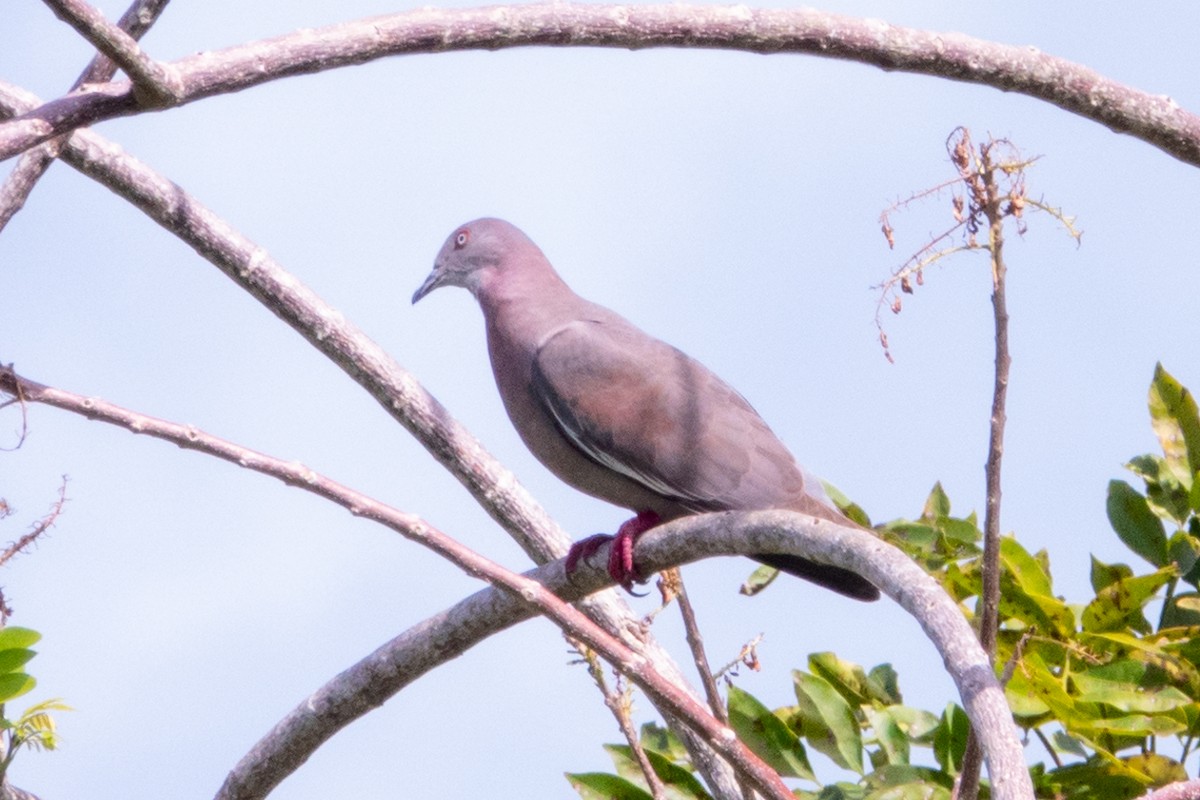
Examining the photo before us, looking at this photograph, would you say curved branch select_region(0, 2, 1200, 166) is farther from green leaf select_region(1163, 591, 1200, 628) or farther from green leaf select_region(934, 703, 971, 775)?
green leaf select_region(934, 703, 971, 775)

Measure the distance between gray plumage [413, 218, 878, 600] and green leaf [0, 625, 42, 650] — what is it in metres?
1.94

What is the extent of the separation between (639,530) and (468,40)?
1546mm

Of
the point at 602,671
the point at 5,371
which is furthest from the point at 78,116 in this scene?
the point at 602,671

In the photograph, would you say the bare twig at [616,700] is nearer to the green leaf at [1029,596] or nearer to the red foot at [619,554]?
the red foot at [619,554]

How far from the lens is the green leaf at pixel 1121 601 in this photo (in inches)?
132

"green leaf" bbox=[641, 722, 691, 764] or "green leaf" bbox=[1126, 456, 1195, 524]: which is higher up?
"green leaf" bbox=[1126, 456, 1195, 524]

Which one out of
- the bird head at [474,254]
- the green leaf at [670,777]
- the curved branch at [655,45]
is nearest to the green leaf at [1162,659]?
the green leaf at [670,777]

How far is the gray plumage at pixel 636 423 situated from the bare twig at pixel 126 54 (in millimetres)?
1920

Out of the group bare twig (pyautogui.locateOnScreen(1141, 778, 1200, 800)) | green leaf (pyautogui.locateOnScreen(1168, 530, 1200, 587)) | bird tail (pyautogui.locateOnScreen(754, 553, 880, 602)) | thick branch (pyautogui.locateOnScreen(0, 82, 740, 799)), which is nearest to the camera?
bare twig (pyautogui.locateOnScreen(1141, 778, 1200, 800))

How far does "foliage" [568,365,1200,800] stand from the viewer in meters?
3.12

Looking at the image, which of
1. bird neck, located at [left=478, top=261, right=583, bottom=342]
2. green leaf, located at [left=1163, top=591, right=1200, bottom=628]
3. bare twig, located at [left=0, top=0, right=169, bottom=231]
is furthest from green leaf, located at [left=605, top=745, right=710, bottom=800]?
bare twig, located at [left=0, top=0, right=169, bottom=231]

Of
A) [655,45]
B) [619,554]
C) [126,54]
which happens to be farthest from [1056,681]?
[126,54]

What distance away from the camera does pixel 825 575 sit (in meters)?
3.96

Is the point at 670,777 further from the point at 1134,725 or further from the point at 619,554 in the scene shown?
the point at 1134,725
